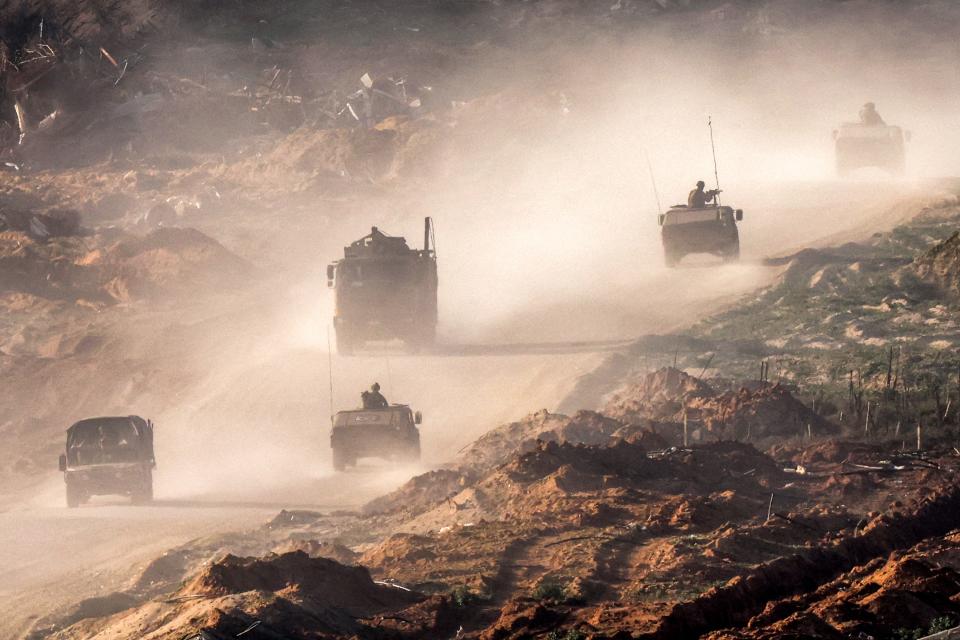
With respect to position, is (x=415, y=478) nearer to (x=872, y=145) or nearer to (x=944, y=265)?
(x=944, y=265)

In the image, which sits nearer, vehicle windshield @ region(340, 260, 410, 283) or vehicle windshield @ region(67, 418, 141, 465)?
vehicle windshield @ region(67, 418, 141, 465)

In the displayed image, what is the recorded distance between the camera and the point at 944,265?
4012 cm

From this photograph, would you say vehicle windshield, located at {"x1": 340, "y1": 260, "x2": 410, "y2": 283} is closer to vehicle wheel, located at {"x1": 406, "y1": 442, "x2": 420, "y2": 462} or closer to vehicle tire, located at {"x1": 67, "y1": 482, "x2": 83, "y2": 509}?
vehicle wheel, located at {"x1": 406, "y1": 442, "x2": 420, "y2": 462}

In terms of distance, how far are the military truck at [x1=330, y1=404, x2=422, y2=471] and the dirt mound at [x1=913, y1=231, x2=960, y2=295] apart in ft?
52.4

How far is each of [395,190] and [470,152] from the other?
4251mm

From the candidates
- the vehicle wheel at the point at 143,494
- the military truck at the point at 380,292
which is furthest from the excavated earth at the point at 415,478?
the military truck at the point at 380,292

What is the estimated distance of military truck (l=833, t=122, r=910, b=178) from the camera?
181 feet

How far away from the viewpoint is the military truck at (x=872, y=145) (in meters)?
55.0

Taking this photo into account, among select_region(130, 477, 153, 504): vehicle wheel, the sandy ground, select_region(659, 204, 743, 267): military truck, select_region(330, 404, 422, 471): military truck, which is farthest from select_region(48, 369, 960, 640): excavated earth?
select_region(659, 204, 743, 267): military truck

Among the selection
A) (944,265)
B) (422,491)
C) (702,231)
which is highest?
(702,231)

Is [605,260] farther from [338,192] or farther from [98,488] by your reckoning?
[98,488]

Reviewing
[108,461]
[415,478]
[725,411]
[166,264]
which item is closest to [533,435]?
[415,478]

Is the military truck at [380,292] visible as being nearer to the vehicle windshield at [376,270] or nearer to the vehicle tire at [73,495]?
the vehicle windshield at [376,270]

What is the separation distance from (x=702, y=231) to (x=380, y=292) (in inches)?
386
